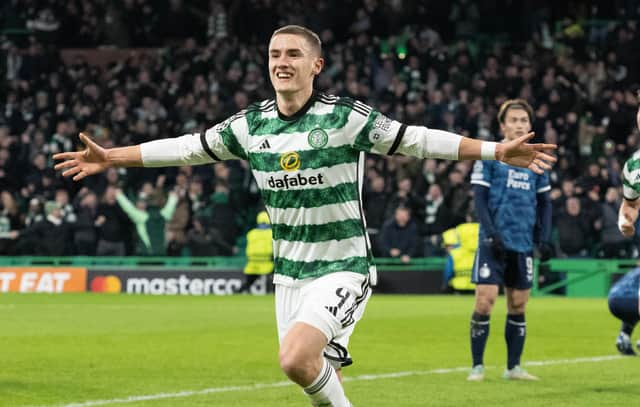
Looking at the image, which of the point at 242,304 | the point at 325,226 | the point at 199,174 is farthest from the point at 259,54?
the point at 325,226

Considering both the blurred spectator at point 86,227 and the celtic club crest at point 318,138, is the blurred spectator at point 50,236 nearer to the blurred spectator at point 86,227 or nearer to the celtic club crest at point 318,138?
the blurred spectator at point 86,227

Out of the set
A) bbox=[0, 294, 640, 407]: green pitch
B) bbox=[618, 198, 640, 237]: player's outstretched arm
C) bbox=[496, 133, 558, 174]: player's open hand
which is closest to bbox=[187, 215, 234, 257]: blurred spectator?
bbox=[0, 294, 640, 407]: green pitch

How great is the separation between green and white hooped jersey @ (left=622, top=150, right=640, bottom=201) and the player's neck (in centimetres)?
310

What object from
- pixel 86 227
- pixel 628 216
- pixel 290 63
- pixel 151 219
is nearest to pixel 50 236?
pixel 86 227

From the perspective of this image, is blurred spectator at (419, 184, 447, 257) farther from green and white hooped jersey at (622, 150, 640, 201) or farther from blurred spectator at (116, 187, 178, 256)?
green and white hooped jersey at (622, 150, 640, 201)

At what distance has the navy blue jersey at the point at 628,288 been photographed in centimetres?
1240

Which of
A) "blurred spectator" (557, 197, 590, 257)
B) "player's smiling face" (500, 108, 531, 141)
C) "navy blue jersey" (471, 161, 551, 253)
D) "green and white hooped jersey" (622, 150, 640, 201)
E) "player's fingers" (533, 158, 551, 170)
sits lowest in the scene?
"blurred spectator" (557, 197, 590, 257)

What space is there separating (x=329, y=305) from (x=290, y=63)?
1.23 meters

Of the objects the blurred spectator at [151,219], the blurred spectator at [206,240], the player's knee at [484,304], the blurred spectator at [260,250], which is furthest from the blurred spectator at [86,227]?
the player's knee at [484,304]

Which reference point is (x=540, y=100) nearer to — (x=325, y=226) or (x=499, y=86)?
(x=499, y=86)

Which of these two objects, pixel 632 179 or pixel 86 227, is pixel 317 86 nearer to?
pixel 86 227

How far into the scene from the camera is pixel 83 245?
2538cm

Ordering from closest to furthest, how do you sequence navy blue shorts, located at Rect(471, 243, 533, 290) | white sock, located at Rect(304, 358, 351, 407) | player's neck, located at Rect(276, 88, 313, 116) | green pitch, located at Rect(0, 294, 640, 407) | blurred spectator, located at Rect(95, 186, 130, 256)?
1. white sock, located at Rect(304, 358, 351, 407)
2. player's neck, located at Rect(276, 88, 313, 116)
3. green pitch, located at Rect(0, 294, 640, 407)
4. navy blue shorts, located at Rect(471, 243, 533, 290)
5. blurred spectator, located at Rect(95, 186, 130, 256)

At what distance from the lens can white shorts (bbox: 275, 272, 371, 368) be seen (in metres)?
6.23
